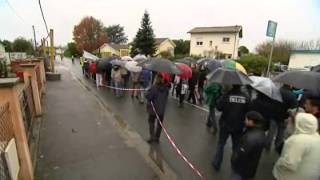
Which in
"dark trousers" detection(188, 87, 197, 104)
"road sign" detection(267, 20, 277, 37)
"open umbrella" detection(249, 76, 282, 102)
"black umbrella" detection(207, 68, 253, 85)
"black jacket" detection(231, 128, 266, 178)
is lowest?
"dark trousers" detection(188, 87, 197, 104)

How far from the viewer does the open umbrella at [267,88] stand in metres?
5.25

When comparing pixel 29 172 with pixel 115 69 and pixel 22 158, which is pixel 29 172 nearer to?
pixel 22 158

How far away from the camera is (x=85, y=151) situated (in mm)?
6113

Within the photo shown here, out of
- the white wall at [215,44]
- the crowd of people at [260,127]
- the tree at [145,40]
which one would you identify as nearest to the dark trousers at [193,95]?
the crowd of people at [260,127]

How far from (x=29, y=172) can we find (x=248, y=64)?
89.7 ft

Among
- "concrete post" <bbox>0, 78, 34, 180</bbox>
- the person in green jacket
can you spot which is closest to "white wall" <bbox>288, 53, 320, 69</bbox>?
the person in green jacket

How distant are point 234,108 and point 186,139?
8.45ft

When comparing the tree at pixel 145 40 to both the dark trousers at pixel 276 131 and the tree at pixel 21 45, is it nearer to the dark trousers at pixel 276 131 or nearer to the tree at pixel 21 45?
the tree at pixel 21 45

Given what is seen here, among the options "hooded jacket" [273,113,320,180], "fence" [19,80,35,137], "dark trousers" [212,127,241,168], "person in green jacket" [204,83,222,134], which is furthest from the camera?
"person in green jacket" [204,83,222,134]

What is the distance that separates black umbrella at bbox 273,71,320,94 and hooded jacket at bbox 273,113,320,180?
179 cm

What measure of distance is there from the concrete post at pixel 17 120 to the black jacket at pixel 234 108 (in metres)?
3.42

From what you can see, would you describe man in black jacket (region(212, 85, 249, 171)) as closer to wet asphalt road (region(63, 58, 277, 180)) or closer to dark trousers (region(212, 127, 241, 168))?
dark trousers (region(212, 127, 241, 168))

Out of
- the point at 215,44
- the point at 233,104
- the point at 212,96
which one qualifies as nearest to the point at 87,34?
the point at 215,44

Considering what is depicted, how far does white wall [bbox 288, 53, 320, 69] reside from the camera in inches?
1179
